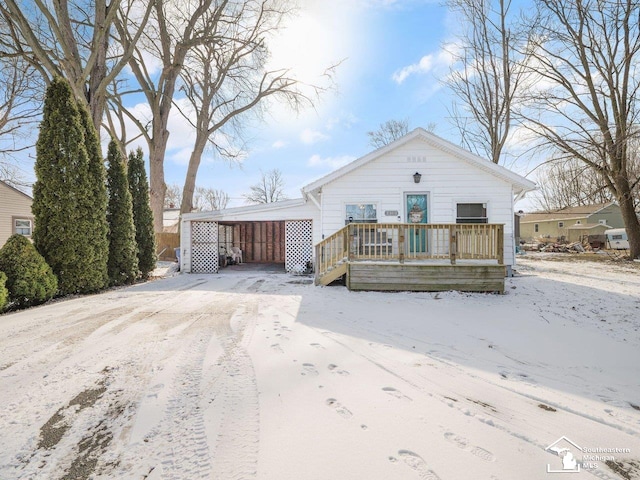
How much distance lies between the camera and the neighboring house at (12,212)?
15570 mm

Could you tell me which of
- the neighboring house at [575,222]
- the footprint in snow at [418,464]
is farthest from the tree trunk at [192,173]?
the neighboring house at [575,222]

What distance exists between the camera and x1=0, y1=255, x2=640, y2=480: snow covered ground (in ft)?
5.49

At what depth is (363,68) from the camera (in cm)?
1132

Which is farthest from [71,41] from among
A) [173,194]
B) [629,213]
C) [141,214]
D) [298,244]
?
[173,194]

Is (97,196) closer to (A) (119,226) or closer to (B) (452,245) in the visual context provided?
(A) (119,226)

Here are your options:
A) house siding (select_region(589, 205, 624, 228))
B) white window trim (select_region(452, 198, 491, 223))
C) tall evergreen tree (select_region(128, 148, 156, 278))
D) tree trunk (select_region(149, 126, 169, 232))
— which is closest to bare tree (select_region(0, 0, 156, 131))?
tall evergreen tree (select_region(128, 148, 156, 278))

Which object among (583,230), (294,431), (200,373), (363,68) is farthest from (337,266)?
(583,230)

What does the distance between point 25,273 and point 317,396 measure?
6.31 metres

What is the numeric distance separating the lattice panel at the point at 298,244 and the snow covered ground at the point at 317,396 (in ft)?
21.7

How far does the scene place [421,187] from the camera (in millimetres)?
8906

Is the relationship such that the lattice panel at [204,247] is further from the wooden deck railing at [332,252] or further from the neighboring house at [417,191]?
the wooden deck railing at [332,252]

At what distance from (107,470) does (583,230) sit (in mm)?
33950

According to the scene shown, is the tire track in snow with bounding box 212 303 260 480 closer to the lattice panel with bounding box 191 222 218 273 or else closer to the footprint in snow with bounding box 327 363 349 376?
the footprint in snow with bounding box 327 363 349 376

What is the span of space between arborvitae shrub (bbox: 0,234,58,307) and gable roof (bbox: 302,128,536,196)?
6.60 meters
